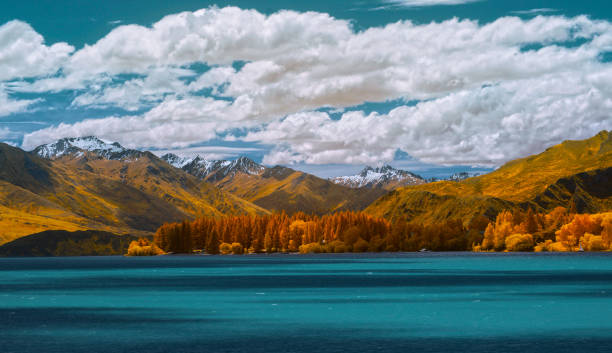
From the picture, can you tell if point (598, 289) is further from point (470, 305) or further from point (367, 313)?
point (367, 313)

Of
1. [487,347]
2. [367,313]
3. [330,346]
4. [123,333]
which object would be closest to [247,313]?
[367,313]

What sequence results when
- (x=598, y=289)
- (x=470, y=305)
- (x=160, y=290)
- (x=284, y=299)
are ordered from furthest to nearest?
Answer: (x=160, y=290) < (x=598, y=289) < (x=284, y=299) < (x=470, y=305)

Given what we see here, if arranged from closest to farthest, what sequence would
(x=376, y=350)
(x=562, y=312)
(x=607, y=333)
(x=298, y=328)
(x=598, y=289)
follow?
(x=376, y=350) → (x=607, y=333) → (x=298, y=328) → (x=562, y=312) → (x=598, y=289)

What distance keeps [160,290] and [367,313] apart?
199ft

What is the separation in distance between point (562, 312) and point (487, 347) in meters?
33.0

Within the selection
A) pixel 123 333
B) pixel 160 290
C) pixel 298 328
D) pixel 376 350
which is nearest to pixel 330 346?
pixel 376 350

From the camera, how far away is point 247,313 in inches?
3546

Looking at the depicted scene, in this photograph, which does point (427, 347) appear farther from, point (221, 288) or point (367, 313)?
point (221, 288)

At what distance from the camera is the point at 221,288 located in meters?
140

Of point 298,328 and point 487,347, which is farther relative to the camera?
point 298,328

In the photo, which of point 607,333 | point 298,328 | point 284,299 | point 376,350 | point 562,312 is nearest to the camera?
point 376,350

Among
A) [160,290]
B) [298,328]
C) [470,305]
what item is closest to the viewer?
[298,328]

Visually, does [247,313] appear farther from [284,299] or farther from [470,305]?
[470,305]

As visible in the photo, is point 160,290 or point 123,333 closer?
point 123,333
